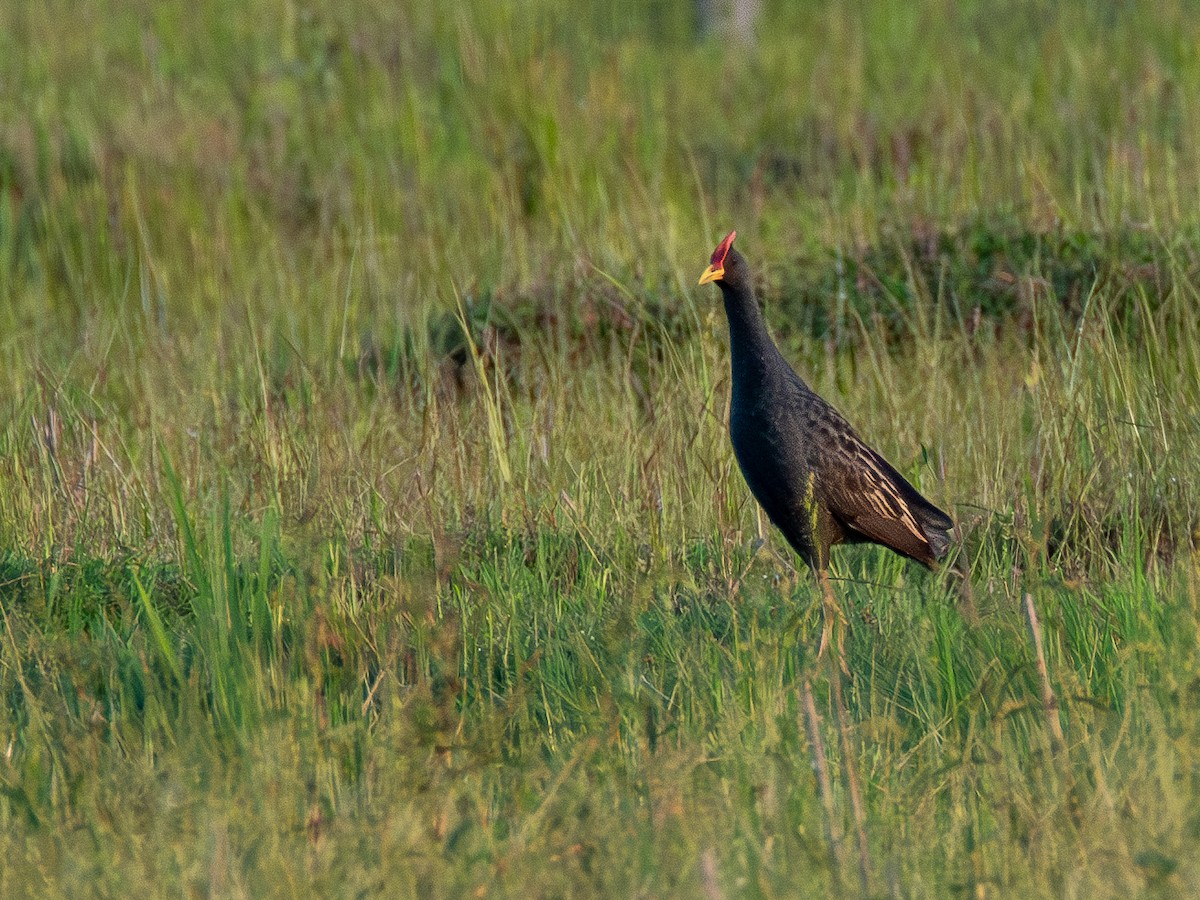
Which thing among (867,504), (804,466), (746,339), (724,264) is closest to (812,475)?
(804,466)

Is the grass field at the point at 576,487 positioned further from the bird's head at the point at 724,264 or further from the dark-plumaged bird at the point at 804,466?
the bird's head at the point at 724,264

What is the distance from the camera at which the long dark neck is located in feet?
16.6

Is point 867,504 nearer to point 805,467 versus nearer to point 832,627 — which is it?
point 805,467

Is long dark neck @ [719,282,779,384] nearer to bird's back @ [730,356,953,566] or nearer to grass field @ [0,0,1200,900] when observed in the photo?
bird's back @ [730,356,953,566]

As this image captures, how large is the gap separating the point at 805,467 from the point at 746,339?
17.2 inches

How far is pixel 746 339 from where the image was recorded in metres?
5.09

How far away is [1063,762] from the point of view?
3324mm

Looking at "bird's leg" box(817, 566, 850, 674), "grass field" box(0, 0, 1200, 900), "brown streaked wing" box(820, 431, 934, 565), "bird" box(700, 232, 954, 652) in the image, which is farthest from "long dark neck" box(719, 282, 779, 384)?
"bird's leg" box(817, 566, 850, 674)

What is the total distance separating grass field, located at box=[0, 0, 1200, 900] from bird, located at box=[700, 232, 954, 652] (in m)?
0.17

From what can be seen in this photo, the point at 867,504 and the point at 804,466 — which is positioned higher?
the point at 804,466

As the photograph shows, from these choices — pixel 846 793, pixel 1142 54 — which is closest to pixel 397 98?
pixel 1142 54

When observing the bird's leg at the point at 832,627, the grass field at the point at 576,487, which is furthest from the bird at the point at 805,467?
the bird's leg at the point at 832,627

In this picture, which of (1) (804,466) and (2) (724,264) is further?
(2) (724,264)

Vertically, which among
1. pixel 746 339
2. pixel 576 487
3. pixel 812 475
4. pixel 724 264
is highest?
pixel 724 264
